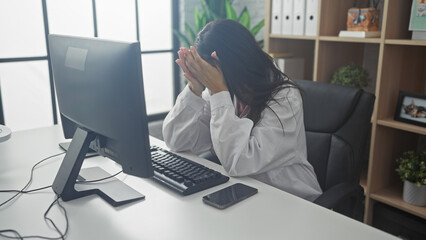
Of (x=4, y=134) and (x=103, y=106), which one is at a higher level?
(x=103, y=106)

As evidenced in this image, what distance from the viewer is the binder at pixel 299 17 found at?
7.39 ft

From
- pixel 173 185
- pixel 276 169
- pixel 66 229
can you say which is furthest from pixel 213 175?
pixel 66 229

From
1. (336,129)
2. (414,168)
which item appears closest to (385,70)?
(414,168)

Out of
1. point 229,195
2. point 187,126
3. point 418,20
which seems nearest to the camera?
point 229,195

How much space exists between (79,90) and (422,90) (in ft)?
6.09

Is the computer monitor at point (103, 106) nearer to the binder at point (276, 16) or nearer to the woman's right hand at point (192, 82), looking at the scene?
the woman's right hand at point (192, 82)

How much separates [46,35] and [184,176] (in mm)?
2095

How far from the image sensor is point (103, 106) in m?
0.98

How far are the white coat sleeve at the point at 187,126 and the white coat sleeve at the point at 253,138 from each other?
0.69ft

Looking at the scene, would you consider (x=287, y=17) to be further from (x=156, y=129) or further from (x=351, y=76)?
(x=156, y=129)

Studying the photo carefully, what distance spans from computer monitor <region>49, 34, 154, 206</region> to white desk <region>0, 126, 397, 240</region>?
0.05 meters

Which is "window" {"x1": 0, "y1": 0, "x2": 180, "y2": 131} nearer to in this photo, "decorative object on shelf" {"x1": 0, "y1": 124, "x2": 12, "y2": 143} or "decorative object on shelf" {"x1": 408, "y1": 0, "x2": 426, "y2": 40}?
"decorative object on shelf" {"x1": 0, "y1": 124, "x2": 12, "y2": 143}

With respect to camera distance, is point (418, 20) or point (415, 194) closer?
point (418, 20)

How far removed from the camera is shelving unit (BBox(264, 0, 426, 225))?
1.92 metres
